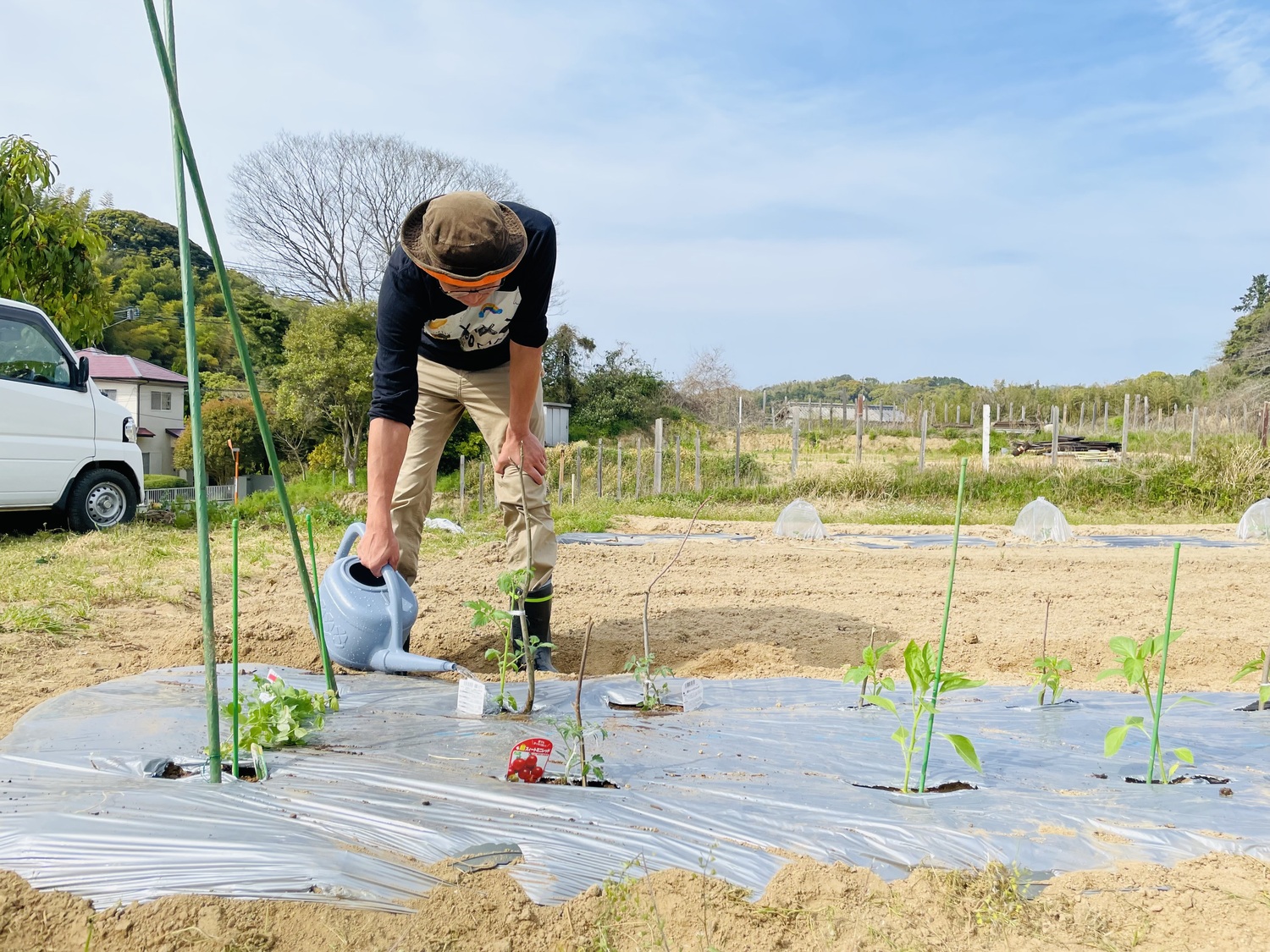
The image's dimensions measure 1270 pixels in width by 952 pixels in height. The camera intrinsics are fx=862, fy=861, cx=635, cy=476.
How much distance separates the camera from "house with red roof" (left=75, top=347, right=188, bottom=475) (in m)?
23.1

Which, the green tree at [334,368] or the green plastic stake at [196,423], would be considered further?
the green tree at [334,368]

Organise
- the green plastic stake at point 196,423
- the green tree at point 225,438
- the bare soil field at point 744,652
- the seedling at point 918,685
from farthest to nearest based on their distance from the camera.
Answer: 1. the green tree at point 225,438
2. the seedling at point 918,685
3. the green plastic stake at point 196,423
4. the bare soil field at point 744,652

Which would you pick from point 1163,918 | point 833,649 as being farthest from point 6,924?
point 833,649

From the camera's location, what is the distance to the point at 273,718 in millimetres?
1717

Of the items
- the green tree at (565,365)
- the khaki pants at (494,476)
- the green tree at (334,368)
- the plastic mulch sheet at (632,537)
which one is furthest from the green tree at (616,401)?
the khaki pants at (494,476)

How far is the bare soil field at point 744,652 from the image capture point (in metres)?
1.17

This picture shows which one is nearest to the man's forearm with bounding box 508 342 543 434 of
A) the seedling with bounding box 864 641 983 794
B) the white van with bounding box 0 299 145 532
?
the seedling with bounding box 864 641 983 794

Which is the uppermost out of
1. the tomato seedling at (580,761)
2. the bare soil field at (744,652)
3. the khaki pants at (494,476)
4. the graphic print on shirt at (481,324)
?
the graphic print on shirt at (481,324)

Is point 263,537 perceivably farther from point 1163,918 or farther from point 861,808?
point 1163,918

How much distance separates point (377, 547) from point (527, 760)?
3.26 ft

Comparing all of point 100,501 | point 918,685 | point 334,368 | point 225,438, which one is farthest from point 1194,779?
point 225,438

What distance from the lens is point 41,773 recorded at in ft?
4.98

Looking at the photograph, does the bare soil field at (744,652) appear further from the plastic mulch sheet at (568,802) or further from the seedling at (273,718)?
the seedling at (273,718)

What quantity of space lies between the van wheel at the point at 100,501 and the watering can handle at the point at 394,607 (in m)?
5.08
